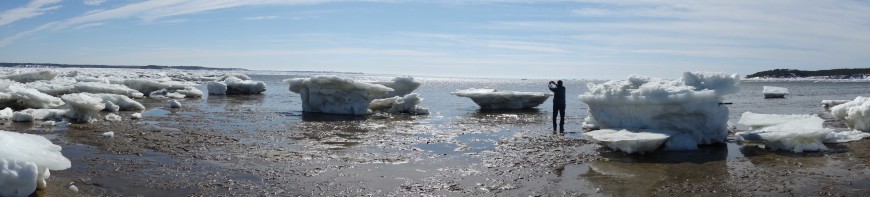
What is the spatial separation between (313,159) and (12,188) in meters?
4.51

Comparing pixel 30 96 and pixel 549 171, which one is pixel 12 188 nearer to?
pixel 549 171

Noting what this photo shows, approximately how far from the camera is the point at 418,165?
9633 millimetres

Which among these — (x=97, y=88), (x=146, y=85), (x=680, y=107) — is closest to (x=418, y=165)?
(x=680, y=107)

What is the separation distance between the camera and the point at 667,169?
9.18m

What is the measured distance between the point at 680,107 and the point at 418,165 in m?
5.77

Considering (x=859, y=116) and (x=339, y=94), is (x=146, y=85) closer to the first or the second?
(x=339, y=94)

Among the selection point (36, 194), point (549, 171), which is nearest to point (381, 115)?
point (549, 171)

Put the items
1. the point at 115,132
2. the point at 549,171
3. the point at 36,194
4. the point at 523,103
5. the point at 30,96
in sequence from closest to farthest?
the point at 36,194
the point at 549,171
the point at 115,132
the point at 30,96
the point at 523,103

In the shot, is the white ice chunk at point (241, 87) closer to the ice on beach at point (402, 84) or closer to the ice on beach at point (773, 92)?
the ice on beach at point (402, 84)

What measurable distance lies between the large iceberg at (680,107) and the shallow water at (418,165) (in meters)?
0.48

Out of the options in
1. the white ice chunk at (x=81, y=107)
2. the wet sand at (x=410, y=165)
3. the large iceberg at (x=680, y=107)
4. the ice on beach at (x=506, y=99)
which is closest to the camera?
the wet sand at (x=410, y=165)

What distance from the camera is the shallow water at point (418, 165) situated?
769 centimetres

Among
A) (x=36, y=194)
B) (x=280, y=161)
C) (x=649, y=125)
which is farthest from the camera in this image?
(x=649, y=125)

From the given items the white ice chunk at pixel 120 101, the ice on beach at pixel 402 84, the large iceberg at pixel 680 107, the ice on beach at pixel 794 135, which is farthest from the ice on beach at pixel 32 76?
the ice on beach at pixel 794 135
